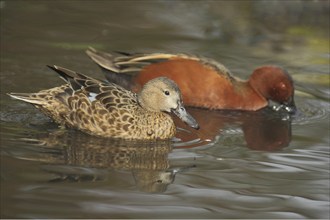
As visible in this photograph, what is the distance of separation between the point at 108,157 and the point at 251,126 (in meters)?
2.03

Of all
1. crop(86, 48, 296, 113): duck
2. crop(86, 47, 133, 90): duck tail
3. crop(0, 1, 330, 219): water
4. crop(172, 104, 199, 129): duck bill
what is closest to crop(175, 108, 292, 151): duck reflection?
crop(0, 1, 330, 219): water

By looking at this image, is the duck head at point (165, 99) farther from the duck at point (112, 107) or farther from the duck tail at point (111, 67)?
the duck tail at point (111, 67)

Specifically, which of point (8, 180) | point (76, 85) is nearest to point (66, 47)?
point (76, 85)

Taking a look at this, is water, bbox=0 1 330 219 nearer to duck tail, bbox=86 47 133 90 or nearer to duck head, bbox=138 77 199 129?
duck head, bbox=138 77 199 129

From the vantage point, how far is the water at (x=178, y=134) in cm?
674

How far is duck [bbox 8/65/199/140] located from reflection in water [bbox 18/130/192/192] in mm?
90

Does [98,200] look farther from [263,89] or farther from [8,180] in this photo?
[263,89]

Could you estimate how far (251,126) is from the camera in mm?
9297

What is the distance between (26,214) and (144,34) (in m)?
5.84

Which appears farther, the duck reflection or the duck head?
the duck reflection

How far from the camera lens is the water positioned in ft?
22.1

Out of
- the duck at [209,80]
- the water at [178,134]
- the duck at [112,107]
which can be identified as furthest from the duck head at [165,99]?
the duck at [209,80]

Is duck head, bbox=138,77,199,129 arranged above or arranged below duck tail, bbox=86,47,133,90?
below

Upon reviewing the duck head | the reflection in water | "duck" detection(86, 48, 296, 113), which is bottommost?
the reflection in water
